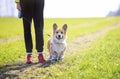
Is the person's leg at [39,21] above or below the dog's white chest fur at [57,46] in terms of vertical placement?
above

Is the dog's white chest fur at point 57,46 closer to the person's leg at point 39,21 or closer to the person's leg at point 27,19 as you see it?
the person's leg at point 39,21

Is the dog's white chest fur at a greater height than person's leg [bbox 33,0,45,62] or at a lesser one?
lesser

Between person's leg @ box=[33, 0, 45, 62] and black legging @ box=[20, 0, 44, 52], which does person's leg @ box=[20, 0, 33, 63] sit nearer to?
black legging @ box=[20, 0, 44, 52]

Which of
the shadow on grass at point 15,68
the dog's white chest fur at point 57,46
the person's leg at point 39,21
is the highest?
the person's leg at point 39,21

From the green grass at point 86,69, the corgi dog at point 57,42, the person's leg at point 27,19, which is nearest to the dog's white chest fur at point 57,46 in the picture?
the corgi dog at point 57,42

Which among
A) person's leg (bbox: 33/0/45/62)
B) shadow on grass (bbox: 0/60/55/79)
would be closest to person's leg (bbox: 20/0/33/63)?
person's leg (bbox: 33/0/45/62)

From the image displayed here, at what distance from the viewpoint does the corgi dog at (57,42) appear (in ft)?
27.0

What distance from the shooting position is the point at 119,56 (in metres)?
9.04

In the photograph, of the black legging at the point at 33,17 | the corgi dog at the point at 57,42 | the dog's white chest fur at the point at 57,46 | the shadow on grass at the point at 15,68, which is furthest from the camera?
the dog's white chest fur at the point at 57,46

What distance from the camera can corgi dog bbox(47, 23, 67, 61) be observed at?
324 inches

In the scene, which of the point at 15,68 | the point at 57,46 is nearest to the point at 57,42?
the point at 57,46

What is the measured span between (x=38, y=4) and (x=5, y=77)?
7.04 ft

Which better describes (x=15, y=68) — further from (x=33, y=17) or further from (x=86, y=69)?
(x=86, y=69)

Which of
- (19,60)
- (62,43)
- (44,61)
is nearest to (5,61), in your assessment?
(19,60)
